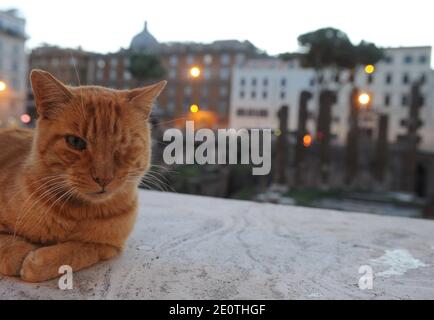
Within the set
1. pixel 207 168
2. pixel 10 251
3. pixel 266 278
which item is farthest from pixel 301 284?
pixel 207 168

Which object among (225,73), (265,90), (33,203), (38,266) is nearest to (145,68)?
(225,73)

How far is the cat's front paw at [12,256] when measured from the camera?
0.97 meters

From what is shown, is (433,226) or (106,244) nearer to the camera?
(106,244)

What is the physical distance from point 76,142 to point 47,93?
5.9 inches

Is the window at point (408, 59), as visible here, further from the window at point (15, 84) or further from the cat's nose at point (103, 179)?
the cat's nose at point (103, 179)

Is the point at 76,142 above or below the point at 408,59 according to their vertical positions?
below

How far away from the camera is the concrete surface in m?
0.98

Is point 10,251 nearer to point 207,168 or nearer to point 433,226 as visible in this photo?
point 433,226

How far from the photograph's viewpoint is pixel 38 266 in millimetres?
941

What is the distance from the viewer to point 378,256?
1.40 meters

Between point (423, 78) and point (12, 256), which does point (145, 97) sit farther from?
point (423, 78)

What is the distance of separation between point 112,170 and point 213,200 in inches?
59.6

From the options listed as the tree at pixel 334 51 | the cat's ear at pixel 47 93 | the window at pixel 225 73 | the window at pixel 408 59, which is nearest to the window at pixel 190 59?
the window at pixel 225 73

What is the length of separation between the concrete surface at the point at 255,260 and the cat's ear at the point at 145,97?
433 millimetres
